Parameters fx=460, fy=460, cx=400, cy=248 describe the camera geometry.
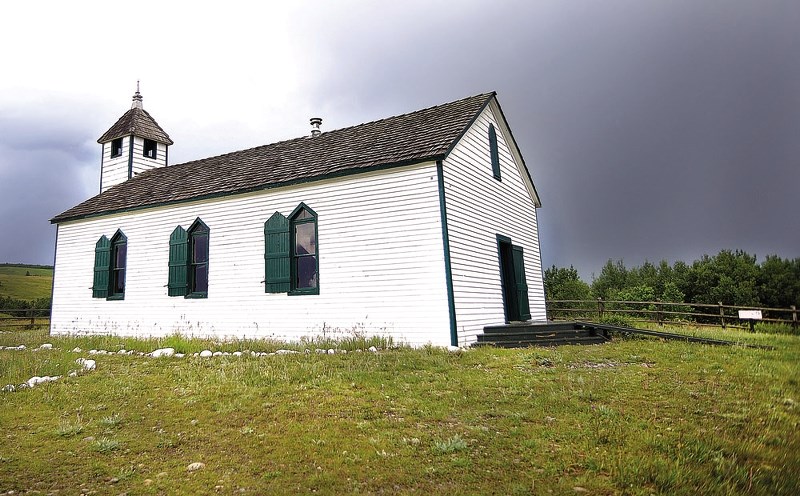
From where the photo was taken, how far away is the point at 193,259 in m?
15.6

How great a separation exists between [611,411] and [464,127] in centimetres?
922

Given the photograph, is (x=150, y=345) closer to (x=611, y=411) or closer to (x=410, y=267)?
(x=410, y=267)

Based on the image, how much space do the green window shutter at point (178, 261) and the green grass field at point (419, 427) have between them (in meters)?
6.43

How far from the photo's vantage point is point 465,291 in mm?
11789

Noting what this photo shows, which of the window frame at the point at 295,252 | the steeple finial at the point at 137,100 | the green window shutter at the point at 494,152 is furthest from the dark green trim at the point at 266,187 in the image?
the steeple finial at the point at 137,100

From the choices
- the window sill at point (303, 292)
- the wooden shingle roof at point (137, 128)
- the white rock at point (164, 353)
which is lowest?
the white rock at point (164, 353)

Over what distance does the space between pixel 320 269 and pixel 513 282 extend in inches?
250

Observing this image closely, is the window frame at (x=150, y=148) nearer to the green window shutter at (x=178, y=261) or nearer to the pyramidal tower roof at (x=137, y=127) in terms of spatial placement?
the pyramidal tower roof at (x=137, y=127)

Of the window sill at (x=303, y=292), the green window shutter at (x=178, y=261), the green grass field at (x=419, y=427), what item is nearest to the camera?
the green grass field at (x=419, y=427)

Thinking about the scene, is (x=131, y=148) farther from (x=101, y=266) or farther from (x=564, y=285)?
(x=564, y=285)

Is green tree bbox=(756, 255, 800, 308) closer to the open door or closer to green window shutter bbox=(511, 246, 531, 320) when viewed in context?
the open door

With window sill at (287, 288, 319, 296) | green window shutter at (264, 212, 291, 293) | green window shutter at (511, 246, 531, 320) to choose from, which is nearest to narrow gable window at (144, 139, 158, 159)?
green window shutter at (264, 212, 291, 293)

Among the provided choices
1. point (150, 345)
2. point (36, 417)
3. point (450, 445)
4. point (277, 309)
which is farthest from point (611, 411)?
point (150, 345)

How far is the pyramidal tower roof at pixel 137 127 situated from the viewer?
74.1ft
